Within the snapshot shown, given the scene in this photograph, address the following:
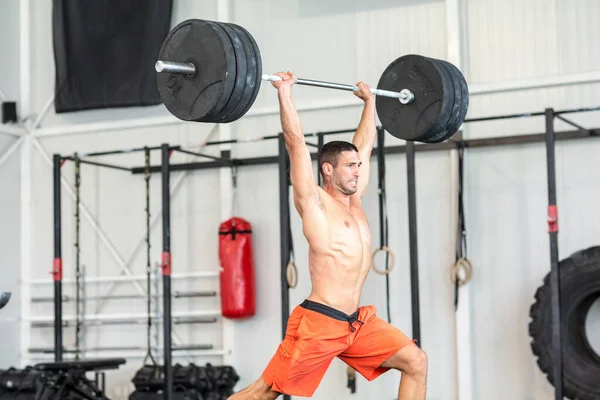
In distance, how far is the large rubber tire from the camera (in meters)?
6.29

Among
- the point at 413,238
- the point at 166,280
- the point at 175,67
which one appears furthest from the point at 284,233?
the point at 175,67

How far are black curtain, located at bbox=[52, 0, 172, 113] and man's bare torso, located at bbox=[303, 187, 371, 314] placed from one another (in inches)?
158

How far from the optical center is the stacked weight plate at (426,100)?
497 cm

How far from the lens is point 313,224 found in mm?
4262

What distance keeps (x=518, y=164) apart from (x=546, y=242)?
0.59 meters

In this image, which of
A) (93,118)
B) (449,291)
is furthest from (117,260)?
(449,291)

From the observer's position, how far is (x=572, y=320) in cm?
648

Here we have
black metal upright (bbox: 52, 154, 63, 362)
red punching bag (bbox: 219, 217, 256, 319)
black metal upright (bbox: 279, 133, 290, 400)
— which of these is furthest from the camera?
red punching bag (bbox: 219, 217, 256, 319)

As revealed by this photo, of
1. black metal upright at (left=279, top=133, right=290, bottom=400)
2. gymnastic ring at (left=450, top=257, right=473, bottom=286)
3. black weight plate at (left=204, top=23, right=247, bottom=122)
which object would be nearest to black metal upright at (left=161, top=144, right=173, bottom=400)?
black metal upright at (left=279, top=133, right=290, bottom=400)

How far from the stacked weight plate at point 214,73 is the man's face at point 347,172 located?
0.50 meters

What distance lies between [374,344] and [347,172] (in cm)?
78

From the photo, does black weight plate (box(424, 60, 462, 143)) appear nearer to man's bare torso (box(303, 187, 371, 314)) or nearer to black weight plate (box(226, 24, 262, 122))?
man's bare torso (box(303, 187, 371, 314))

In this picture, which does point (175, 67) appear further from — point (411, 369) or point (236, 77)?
point (411, 369)

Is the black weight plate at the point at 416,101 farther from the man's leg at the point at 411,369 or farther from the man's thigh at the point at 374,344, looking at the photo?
the man's leg at the point at 411,369
